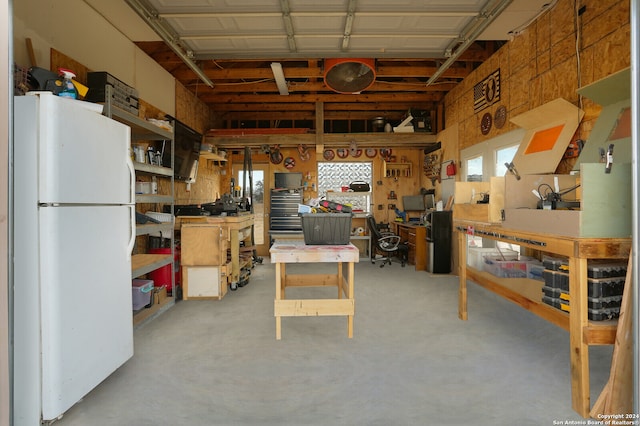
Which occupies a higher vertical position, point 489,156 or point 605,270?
point 489,156

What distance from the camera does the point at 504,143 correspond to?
4395mm

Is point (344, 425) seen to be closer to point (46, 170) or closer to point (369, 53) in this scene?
point (46, 170)

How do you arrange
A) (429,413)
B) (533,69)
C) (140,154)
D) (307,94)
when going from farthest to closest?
(307,94) → (533,69) → (140,154) → (429,413)

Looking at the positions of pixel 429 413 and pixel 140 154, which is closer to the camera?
pixel 429 413

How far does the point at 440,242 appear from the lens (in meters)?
5.84

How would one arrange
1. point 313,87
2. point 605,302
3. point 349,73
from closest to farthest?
point 605,302 < point 349,73 < point 313,87

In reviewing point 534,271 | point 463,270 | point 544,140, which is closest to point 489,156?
point 544,140

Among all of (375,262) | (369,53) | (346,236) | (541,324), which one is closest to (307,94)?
(369,53)

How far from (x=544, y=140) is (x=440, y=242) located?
2.68 m

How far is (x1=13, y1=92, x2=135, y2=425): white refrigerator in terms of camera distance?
175cm

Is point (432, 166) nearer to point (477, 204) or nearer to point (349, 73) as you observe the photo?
point (349, 73)

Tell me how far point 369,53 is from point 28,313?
3.83 m

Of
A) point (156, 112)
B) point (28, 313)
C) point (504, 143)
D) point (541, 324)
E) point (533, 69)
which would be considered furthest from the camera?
point (156, 112)

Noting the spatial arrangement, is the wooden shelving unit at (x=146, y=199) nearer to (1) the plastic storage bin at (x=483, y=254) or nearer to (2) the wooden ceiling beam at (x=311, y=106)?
(2) the wooden ceiling beam at (x=311, y=106)
